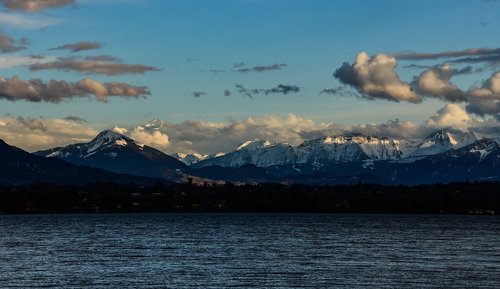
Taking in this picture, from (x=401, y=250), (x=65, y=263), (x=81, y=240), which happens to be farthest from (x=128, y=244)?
(x=401, y=250)

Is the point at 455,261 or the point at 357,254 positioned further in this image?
the point at 357,254

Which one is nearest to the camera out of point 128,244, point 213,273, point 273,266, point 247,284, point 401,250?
point 247,284

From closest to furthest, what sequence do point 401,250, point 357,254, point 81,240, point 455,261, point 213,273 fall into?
point 213,273
point 455,261
point 357,254
point 401,250
point 81,240

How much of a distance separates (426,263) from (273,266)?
83.6 feet

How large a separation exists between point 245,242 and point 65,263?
61345 millimetres

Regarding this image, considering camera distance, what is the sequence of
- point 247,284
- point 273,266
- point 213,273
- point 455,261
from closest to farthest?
point 247,284
point 213,273
point 273,266
point 455,261

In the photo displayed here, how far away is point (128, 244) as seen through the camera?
17875 cm

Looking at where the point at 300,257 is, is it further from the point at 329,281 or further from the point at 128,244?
the point at 128,244

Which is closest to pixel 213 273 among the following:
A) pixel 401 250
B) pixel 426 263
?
pixel 426 263

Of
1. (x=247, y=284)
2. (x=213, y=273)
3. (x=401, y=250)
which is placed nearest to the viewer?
(x=247, y=284)

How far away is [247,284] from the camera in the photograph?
108062 mm

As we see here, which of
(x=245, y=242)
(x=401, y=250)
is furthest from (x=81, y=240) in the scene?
(x=401, y=250)

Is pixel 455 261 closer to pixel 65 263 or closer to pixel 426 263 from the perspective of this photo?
pixel 426 263

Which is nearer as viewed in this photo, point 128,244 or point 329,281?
point 329,281
